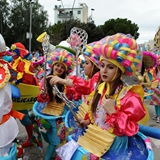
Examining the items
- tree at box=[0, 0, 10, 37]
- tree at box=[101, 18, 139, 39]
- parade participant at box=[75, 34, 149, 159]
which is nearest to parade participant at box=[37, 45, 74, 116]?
parade participant at box=[75, 34, 149, 159]

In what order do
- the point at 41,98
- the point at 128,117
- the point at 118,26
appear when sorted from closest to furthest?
the point at 128,117 < the point at 41,98 < the point at 118,26

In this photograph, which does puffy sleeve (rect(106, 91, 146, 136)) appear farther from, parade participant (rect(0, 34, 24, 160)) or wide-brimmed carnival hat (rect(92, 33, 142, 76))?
parade participant (rect(0, 34, 24, 160))

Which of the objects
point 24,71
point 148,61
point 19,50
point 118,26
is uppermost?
point 118,26

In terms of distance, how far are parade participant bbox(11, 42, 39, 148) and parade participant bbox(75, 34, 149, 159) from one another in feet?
5.21

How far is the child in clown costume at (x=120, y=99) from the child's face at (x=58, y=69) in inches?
50.5

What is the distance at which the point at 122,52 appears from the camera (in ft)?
5.42

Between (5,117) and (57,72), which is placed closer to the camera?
(5,117)

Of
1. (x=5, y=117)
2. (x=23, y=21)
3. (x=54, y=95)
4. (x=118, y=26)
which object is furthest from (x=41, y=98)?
(x=118, y=26)

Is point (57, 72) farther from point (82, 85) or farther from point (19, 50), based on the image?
point (19, 50)

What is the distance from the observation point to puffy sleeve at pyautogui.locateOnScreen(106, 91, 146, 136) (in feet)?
5.14

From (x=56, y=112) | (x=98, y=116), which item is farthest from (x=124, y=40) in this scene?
(x=56, y=112)

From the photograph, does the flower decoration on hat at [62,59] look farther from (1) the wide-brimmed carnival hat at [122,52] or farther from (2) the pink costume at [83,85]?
(1) the wide-brimmed carnival hat at [122,52]

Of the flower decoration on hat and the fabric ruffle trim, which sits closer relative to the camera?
the fabric ruffle trim

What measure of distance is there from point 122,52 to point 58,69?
152 cm
